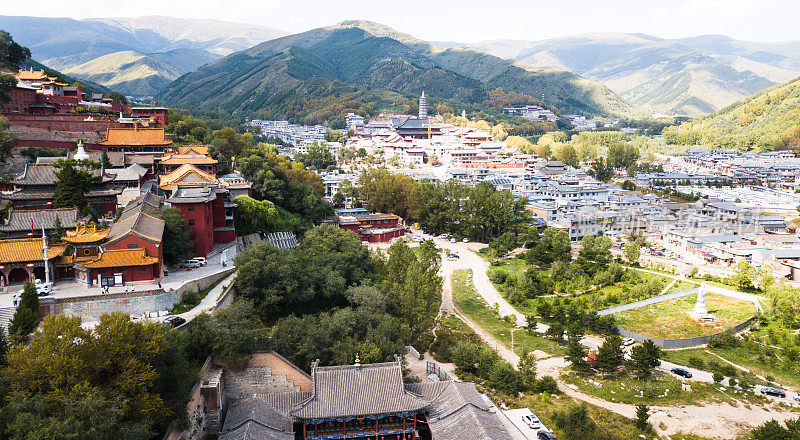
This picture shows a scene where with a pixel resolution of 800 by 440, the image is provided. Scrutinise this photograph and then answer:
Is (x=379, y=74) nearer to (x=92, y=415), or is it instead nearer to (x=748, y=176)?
(x=748, y=176)

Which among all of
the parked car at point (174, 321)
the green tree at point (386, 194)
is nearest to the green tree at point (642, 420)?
the parked car at point (174, 321)

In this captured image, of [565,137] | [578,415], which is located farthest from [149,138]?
[565,137]

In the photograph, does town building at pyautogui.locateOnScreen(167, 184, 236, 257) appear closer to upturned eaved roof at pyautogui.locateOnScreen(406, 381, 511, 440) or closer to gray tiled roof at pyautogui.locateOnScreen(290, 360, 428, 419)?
gray tiled roof at pyautogui.locateOnScreen(290, 360, 428, 419)

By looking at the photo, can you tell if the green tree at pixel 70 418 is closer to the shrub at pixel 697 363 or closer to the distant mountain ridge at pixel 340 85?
the shrub at pixel 697 363

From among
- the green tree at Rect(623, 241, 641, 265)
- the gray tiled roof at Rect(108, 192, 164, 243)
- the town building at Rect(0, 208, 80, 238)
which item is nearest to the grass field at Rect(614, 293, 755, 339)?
the green tree at Rect(623, 241, 641, 265)

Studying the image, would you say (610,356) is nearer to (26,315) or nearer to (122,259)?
(122,259)

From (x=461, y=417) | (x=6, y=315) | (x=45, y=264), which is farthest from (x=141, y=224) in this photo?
(x=461, y=417)
